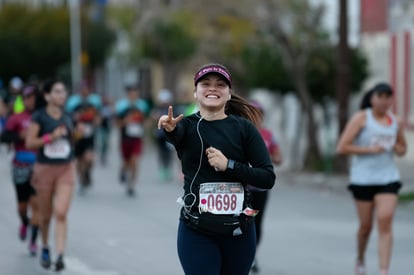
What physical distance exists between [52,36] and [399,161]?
146 ft

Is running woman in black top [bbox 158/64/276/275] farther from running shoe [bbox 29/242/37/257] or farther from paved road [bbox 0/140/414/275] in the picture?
running shoe [bbox 29/242/37/257]

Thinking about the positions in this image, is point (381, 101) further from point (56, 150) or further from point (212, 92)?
point (212, 92)

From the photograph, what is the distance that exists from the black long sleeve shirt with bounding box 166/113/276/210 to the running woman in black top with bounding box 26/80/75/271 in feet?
14.2

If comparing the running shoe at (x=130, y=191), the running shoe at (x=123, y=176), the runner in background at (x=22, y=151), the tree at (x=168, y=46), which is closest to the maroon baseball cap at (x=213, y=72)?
the runner in background at (x=22, y=151)

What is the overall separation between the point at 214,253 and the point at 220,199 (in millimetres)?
293

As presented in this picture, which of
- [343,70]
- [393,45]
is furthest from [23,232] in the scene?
[393,45]

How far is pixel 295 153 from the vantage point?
24.0 metres

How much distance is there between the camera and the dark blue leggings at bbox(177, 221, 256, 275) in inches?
237

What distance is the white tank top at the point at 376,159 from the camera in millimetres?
9477

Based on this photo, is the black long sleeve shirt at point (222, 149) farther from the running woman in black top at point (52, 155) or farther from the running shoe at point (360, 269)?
the running woman in black top at point (52, 155)

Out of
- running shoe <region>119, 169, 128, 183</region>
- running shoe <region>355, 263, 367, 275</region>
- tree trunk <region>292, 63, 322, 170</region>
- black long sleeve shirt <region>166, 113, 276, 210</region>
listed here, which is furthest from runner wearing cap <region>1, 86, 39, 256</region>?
tree trunk <region>292, 63, 322, 170</region>

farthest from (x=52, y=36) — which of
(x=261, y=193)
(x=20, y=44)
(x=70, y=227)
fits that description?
(x=261, y=193)

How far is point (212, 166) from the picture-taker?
607 cm

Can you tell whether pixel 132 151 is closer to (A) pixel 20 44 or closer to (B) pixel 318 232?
(B) pixel 318 232
